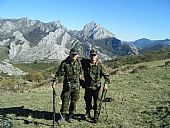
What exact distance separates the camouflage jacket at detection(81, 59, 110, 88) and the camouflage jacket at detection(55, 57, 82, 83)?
33 centimetres

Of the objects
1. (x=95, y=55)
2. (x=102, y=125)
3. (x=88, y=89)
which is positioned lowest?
(x=102, y=125)

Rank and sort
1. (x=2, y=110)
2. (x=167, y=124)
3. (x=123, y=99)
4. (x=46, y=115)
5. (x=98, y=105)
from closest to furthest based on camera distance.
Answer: (x=167, y=124) → (x=98, y=105) → (x=46, y=115) → (x=2, y=110) → (x=123, y=99)

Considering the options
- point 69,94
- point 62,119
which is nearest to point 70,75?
point 69,94

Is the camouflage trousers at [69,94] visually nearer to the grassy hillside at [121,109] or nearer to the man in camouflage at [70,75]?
the man in camouflage at [70,75]

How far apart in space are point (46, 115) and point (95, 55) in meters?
3.80

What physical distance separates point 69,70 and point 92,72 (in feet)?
3.00

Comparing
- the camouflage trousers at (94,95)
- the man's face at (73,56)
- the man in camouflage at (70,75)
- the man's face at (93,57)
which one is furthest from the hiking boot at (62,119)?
the man's face at (93,57)

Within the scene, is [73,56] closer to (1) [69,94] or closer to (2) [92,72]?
(2) [92,72]

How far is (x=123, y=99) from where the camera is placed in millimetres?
19797

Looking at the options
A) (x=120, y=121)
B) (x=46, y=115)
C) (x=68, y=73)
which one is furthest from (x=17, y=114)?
(x=120, y=121)

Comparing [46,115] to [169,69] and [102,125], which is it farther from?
[169,69]

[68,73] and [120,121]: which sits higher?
[68,73]

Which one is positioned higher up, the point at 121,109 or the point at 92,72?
the point at 92,72

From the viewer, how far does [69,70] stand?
1438 centimetres
